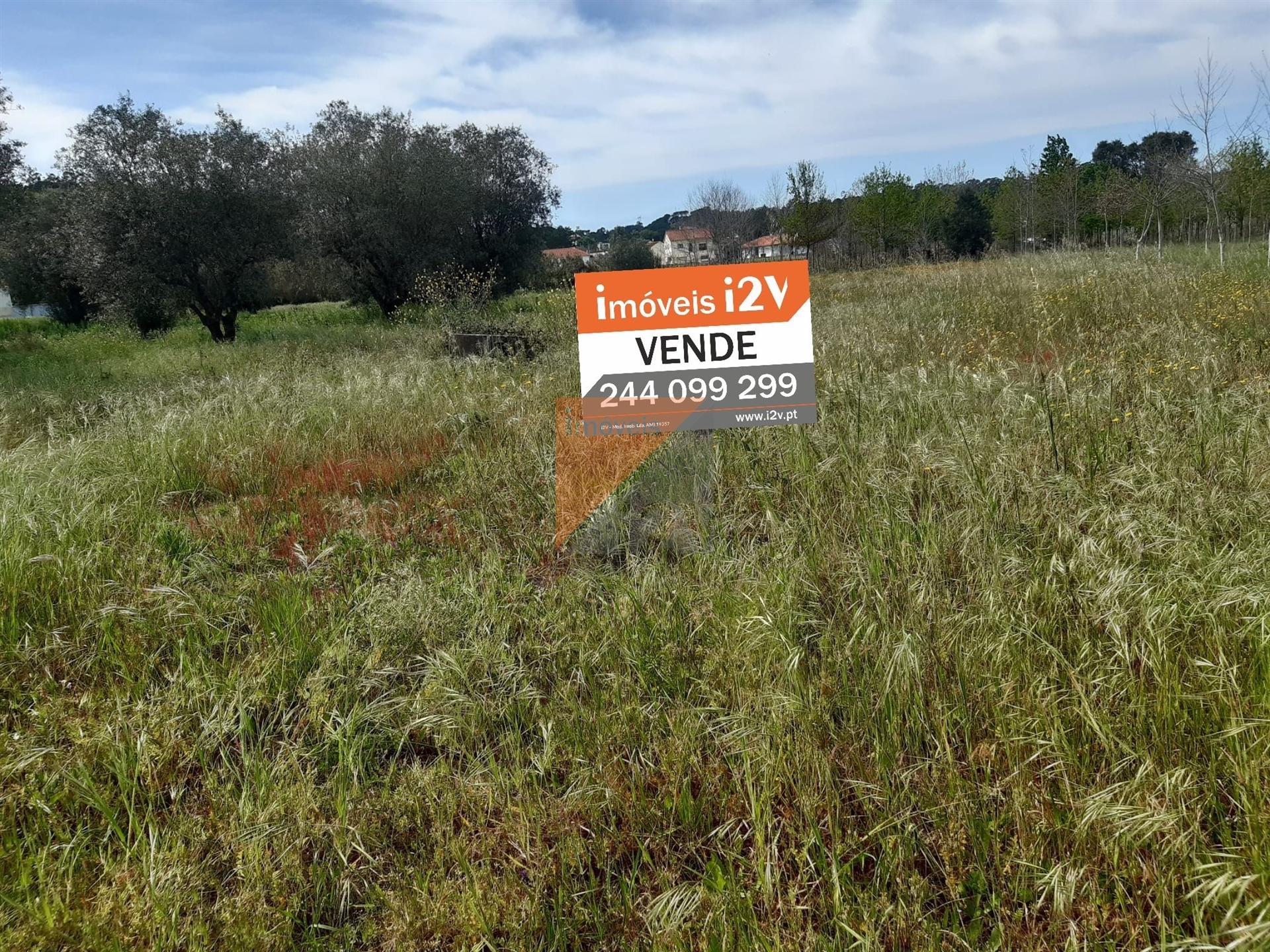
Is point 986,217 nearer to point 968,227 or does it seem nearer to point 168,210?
point 968,227

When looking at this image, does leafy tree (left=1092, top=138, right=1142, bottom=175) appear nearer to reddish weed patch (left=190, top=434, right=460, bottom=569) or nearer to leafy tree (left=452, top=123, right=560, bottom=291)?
leafy tree (left=452, top=123, right=560, bottom=291)

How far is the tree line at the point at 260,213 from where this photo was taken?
14.6m

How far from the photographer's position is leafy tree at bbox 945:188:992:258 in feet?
144

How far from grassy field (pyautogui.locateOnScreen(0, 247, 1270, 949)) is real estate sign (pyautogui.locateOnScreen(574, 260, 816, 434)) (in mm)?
543

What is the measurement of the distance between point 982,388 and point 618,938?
4203 mm

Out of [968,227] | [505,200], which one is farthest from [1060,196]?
[505,200]

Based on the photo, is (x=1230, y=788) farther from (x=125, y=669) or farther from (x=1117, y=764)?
(x=125, y=669)

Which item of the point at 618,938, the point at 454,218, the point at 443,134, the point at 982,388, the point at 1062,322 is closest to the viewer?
the point at 618,938

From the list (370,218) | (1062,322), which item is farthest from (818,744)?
(370,218)

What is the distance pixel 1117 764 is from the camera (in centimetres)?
182

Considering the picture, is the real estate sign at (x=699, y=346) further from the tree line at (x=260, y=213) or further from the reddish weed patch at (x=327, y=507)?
the tree line at (x=260, y=213)

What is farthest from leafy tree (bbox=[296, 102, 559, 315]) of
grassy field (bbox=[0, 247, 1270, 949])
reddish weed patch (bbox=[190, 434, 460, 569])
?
grassy field (bbox=[0, 247, 1270, 949])

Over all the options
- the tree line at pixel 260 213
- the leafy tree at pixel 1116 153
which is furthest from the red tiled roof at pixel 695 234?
the leafy tree at pixel 1116 153

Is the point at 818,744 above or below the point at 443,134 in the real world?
below
